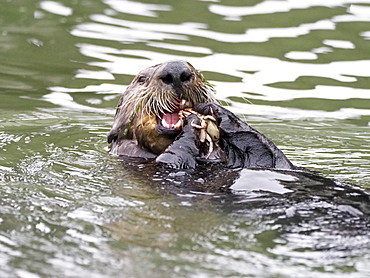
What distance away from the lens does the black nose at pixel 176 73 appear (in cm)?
535

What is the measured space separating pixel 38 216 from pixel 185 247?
962 millimetres

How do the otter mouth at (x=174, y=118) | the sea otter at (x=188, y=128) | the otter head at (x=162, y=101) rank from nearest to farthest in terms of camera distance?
the sea otter at (x=188, y=128)
the otter head at (x=162, y=101)
the otter mouth at (x=174, y=118)

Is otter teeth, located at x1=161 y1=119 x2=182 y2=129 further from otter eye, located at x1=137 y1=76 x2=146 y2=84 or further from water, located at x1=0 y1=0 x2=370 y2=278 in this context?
otter eye, located at x1=137 y1=76 x2=146 y2=84

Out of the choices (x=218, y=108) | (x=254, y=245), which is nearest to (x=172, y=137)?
(x=218, y=108)

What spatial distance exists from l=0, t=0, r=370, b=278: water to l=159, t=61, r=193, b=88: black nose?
2.07ft

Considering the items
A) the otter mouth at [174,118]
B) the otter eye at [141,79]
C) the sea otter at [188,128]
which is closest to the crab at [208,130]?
the sea otter at [188,128]

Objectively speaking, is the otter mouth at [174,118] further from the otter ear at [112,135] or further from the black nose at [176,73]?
the otter ear at [112,135]

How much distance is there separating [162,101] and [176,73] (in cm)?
25

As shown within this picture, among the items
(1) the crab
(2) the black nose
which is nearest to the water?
(1) the crab

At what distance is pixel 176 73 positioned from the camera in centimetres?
536

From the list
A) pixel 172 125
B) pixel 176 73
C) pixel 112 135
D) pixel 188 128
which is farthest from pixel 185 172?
pixel 112 135

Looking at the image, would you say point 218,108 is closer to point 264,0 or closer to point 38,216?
point 38,216

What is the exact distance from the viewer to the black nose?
5.35 metres

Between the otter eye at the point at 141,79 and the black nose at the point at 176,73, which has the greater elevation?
the black nose at the point at 176,73
